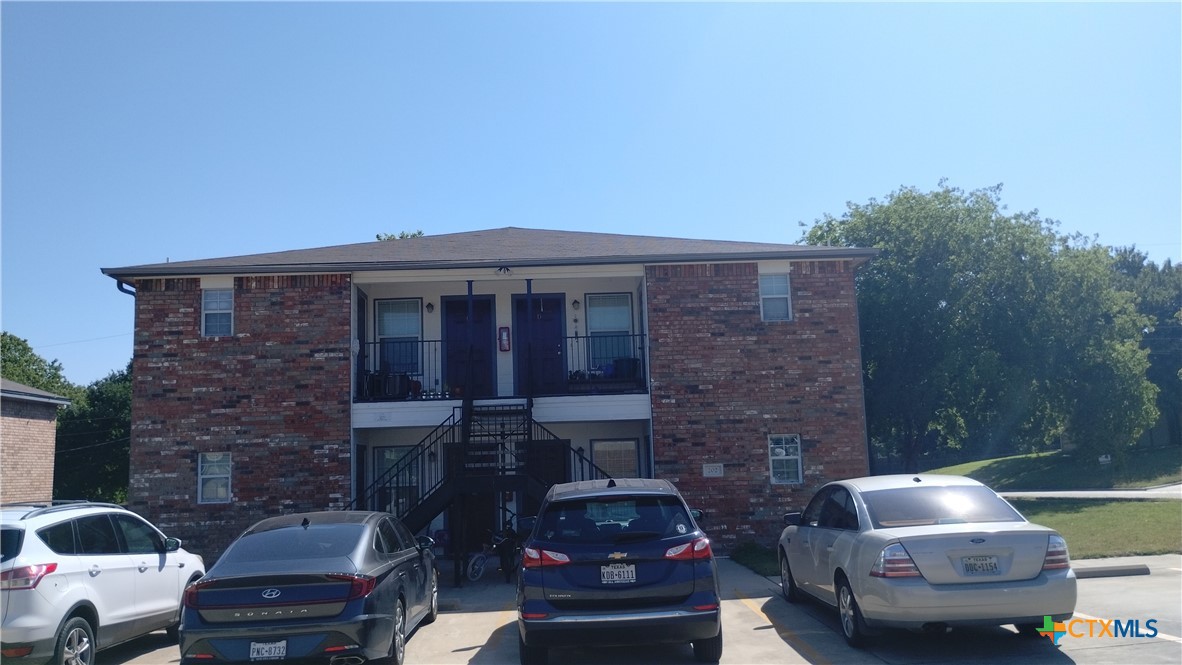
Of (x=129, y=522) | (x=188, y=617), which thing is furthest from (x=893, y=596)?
(x=129, y=522)

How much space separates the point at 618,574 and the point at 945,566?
2614mm

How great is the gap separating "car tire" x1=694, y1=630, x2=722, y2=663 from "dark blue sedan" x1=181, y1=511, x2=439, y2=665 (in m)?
2.57

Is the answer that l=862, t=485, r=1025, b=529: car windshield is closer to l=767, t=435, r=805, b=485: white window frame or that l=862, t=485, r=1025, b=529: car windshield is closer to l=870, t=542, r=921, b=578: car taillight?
l=870, t=542, r=921, b=578: car taillight

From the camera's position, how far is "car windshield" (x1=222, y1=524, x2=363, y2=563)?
7438mm

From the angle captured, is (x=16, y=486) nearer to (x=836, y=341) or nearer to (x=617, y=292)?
(x=617, y=292)

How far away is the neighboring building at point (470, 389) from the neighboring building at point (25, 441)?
1039 cm

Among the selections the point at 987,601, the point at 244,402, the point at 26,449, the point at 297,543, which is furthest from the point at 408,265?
the point at 26,449

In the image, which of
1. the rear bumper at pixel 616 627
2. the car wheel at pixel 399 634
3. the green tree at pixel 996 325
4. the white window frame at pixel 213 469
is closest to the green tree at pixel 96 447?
the white window frame at pixel 213 469

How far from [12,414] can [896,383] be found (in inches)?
991

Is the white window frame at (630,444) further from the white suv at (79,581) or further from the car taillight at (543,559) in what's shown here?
the car taillight at (543,559)

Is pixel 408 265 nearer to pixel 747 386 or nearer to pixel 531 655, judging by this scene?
pixel 747 386

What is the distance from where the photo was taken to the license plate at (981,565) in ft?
23.1

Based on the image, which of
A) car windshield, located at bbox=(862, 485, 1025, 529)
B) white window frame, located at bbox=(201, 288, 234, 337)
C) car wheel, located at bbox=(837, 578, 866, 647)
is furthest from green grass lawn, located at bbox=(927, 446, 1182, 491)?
white window frame, located at bbox=(201, 288, 234, 337)

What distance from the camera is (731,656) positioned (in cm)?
777
